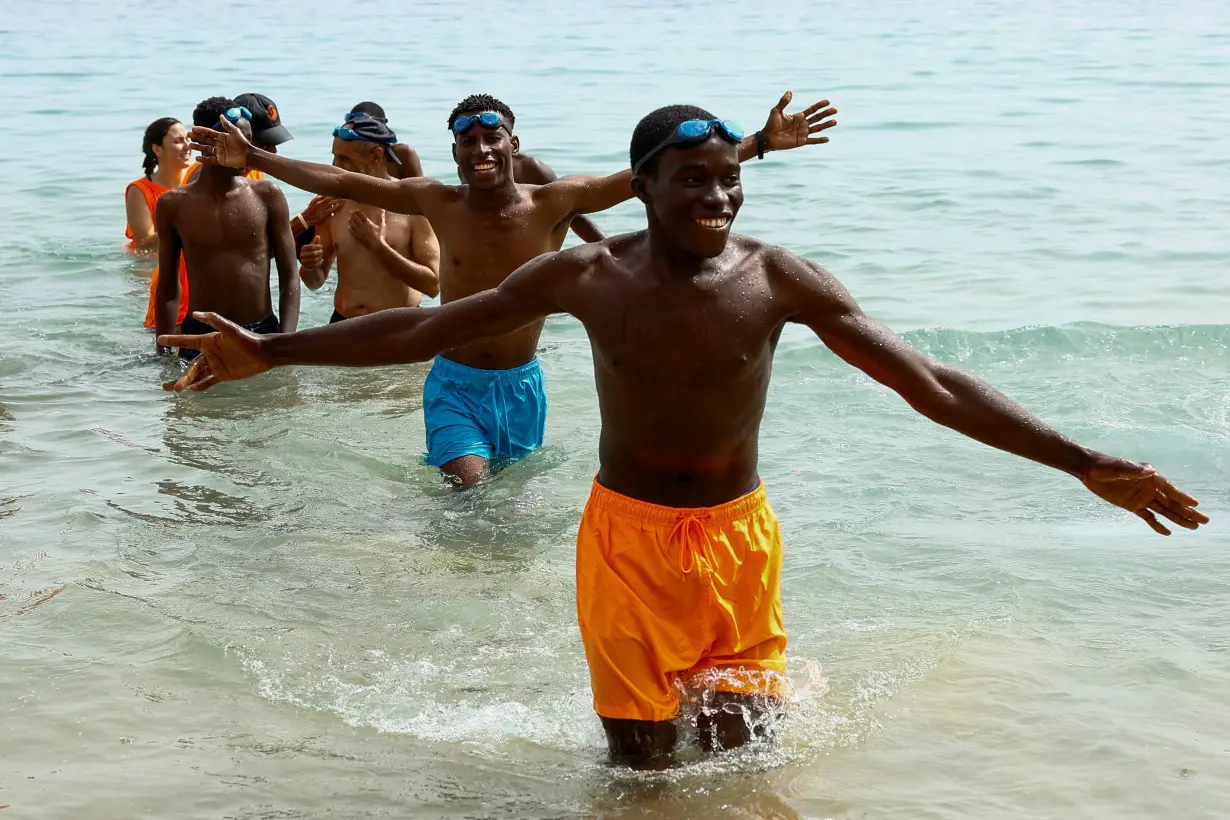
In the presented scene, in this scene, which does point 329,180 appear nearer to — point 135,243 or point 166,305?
point 166,305

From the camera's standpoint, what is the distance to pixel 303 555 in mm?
6125

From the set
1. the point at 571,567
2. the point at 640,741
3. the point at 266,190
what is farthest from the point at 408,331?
the point at 266,190

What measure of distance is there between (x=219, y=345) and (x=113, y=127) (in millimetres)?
17599

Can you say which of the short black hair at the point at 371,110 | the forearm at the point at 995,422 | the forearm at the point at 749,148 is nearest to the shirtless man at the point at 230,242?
the short black hair at the point at 371,110

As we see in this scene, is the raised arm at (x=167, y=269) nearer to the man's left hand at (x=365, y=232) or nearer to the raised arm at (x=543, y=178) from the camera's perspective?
the man's left hand at (x=365, y=232)

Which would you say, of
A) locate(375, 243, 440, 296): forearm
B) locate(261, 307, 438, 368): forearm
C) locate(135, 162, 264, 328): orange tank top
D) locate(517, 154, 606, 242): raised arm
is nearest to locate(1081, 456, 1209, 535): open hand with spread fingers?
locate(261, 307, 438, 368): forearm

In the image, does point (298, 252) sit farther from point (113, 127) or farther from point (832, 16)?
point (832, 16)

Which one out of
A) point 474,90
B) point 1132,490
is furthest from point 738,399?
point 474,90

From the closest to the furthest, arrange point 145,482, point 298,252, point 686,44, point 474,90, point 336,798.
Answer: point 336,798 → point 145,482 → point 298,252 → point 474,90 → point 686,44

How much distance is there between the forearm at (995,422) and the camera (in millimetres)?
3816

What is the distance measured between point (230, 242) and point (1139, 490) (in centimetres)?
541

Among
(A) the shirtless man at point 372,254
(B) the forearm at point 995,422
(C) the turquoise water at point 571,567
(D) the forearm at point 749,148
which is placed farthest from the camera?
(A) the shirtless man at point 372,254

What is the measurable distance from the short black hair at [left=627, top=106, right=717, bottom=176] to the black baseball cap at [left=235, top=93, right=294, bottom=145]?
448 cm

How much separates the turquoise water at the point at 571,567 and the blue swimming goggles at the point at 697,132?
65.7 inches
